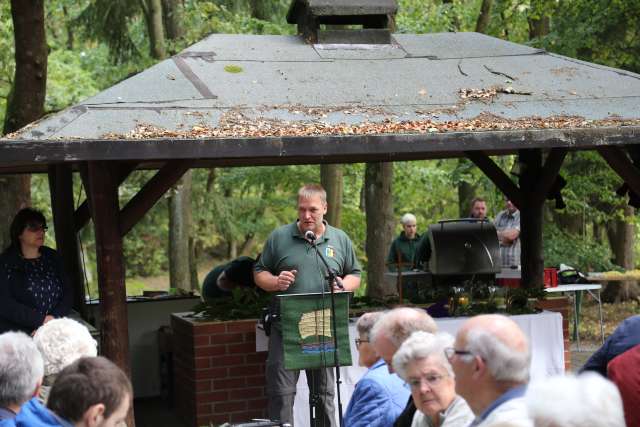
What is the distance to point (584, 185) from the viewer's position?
17016mm

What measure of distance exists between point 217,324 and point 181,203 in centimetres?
889

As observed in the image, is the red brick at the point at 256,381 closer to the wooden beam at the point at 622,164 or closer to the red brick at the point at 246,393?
the red brick at the point at 246,393

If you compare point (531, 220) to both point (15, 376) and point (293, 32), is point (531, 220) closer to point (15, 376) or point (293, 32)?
point (15, 376)

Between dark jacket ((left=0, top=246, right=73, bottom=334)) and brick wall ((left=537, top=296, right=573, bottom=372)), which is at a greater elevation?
dark jacket ((left=0, top=246, right=73, bottom=334))

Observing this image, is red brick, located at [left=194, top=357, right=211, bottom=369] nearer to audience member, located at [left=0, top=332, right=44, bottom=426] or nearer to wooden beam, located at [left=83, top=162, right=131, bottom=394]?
wooden beam, located at [left=83, top=162, right=131, bottom=394]

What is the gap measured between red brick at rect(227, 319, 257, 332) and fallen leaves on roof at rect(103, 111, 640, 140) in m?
2.04

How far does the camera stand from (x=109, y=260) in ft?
25.7

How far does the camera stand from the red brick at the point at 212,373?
9125 millimetres

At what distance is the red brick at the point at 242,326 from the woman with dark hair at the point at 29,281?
172cm

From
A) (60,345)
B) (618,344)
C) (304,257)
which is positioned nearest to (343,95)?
(304,257)

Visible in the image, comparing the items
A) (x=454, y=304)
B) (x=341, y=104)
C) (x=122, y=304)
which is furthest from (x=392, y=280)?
(x=122, y=304)

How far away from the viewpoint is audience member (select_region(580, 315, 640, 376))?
4973 millimetres

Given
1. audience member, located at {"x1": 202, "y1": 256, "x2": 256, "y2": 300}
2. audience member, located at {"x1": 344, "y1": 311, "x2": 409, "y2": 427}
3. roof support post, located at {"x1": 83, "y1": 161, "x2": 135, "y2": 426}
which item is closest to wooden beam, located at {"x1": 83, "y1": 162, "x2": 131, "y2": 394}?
roof support post, located at {"x1": 83, "y1": 161, "x2": 135, "y2": 426}

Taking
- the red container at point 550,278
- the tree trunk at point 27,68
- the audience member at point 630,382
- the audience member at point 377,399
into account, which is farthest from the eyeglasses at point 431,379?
the red container at point 550,278
